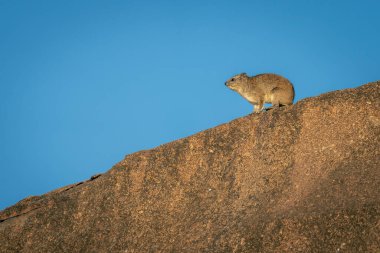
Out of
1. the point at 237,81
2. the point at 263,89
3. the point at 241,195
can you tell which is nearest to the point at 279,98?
the point at 263,89

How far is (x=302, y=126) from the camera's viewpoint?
43.4 feet

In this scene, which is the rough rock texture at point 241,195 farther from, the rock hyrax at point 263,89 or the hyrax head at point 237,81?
the hyrax head at point 237,81

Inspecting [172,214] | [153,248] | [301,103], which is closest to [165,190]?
[172,214]

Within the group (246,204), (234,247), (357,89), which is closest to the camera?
(234,247)

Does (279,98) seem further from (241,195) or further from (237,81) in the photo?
(241,195)

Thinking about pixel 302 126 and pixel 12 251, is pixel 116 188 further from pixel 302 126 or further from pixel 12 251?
pixel 302 126

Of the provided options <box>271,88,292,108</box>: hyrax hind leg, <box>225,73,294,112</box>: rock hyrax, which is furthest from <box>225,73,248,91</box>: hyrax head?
<box>271,88,292,108</box>: hyrax hind leg

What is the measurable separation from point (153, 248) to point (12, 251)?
3539 mm

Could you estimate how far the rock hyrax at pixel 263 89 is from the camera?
53.2ft

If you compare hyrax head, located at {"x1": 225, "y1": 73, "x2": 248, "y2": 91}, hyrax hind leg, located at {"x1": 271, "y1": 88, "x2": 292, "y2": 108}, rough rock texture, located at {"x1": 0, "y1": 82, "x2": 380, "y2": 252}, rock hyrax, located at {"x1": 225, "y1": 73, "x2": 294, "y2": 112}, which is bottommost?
rough rock texture, located at {"x1": 0, "y1": 82, "x2": 380, "y2": 252}

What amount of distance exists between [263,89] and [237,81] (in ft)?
5.58

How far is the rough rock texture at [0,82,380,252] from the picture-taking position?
35.8ft

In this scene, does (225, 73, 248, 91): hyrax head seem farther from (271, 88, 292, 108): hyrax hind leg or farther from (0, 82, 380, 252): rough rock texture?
(0, 82, 380, 252): rough rock texture

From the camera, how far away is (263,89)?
55.7 ft
